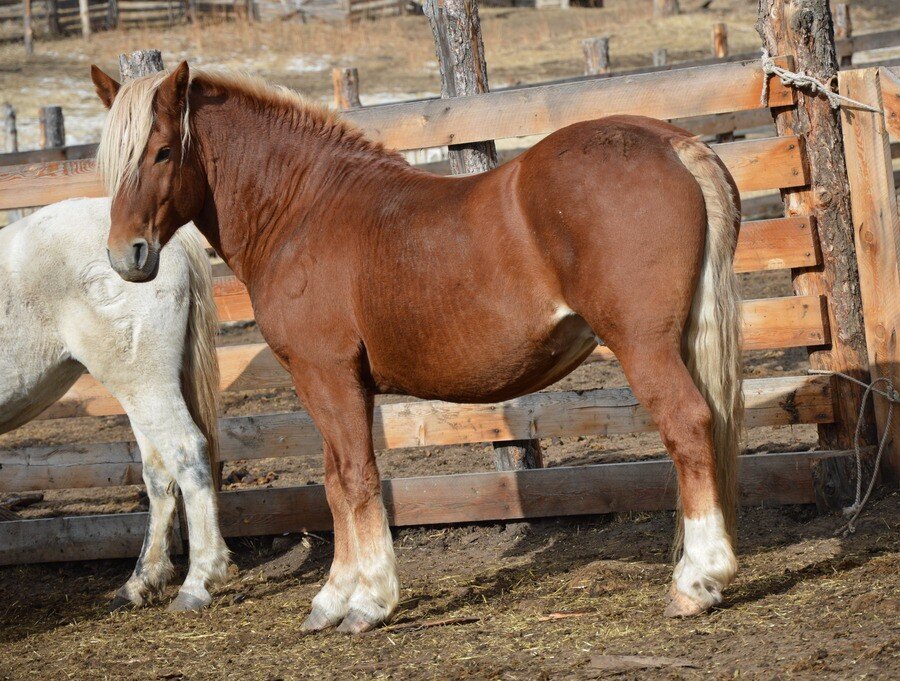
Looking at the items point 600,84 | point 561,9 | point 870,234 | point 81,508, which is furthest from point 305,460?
point 561,9

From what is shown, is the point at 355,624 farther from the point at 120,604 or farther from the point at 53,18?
the point at 53,18

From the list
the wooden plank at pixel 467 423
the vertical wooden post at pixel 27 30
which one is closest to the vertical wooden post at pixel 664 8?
the vertical wooden post at pixel 27 30

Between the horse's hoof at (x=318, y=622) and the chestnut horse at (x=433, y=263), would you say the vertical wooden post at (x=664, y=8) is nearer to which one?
the chestnut horse at (x=433, y=263)

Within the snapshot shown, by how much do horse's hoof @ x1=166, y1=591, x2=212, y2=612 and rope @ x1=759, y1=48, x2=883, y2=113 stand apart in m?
3.38

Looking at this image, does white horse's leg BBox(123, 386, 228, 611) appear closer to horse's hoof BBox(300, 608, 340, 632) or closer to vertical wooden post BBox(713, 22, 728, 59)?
horse's hoof BBox(300, 608, 340, 632)

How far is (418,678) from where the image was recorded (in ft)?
9.66

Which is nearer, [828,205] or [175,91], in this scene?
[175,91]

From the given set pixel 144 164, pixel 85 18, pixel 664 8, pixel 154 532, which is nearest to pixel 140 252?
pixel 144 164

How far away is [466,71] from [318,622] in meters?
2.73

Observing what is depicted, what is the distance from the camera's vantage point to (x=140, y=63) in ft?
16.0

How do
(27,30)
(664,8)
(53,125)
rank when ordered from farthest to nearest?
(664,8) < (27,30) < (53,125)

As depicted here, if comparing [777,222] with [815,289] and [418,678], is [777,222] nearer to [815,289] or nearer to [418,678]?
[815,289]

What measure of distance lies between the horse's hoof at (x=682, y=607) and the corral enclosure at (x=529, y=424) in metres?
0.47

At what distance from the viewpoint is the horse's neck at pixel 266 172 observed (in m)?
3.68
